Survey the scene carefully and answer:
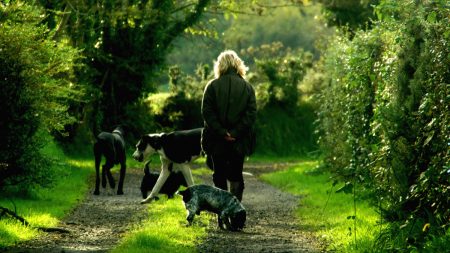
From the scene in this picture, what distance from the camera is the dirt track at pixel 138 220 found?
11117mm

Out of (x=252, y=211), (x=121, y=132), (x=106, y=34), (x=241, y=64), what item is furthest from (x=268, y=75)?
(x=241, y=64)

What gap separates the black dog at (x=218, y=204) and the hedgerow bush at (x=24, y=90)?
85.5 inches

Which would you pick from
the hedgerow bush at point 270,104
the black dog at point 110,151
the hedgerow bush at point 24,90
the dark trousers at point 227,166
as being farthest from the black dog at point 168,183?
the hedgerow bush at point 270,104

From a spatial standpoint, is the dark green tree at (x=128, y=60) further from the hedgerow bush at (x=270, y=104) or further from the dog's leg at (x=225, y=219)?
the dog's leg at (x=225, y=219)

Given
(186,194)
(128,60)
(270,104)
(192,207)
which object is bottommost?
(192,207)

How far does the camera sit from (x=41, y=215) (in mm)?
14328

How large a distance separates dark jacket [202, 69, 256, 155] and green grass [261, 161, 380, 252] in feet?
5.19

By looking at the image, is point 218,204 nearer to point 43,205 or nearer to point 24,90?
point 24,90

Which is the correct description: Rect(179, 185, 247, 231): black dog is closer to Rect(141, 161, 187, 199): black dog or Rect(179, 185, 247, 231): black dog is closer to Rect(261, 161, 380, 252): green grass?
Rect(261, 161, 380, 252): green grass

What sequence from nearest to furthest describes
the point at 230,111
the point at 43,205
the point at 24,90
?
the point at 24,90, the point at 230,111, the point at 43,205

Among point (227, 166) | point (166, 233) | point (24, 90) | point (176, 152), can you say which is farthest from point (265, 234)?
point (176, 152)

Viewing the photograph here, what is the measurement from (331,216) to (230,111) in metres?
3.02

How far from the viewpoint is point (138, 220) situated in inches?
560

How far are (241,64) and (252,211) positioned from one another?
377cm
